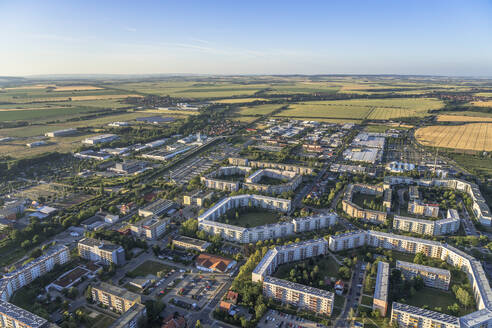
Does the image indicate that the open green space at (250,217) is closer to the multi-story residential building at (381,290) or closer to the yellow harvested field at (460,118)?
the multi-story residential building at (381,290)

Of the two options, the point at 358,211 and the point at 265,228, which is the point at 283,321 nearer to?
the point at 265,228

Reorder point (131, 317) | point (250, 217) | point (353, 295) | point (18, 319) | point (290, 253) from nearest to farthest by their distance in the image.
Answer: point (18, 319), point (131, 317), point (353, 295), point (290, 253), point (250, 217)

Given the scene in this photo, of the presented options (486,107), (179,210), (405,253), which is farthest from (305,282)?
(486,107)

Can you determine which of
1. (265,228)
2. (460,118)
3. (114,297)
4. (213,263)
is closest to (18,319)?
(114,297)

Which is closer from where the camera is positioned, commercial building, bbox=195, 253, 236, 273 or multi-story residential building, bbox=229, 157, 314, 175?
commercial building, bbox=195, 253, 236, 273

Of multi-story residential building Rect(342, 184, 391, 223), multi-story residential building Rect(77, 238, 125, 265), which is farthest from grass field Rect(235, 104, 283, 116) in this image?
multi-story residential building Rect(77, 238, 125, 265)

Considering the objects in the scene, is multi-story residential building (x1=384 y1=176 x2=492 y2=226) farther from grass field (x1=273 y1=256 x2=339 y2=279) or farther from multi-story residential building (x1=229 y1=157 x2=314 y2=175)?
grass field (x1=273 y1=256 x2=339 y2=279)
